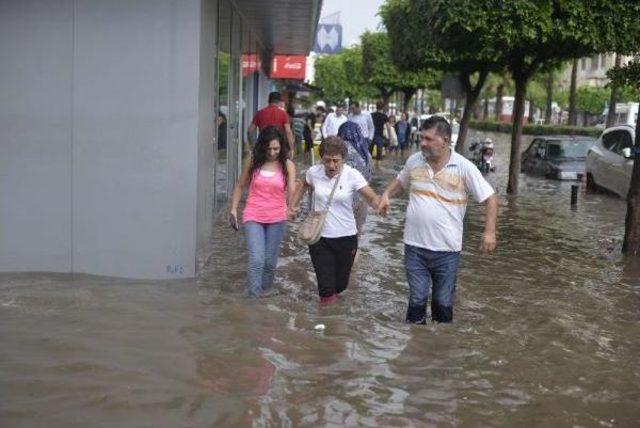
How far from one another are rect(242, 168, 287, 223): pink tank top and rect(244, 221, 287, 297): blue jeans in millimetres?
64

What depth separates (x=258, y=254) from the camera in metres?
7.95

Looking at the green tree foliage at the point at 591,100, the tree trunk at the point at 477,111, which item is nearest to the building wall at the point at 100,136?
the green tree foliage at the point at 591,100

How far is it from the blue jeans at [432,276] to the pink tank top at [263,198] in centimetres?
151

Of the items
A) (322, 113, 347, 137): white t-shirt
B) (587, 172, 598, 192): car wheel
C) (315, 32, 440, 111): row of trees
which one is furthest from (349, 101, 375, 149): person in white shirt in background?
(315, 32, 440, 111): row of trees

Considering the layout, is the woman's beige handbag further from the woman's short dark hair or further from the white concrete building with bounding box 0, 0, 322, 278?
the white concrete building with bounding box 0, 0, 322, 278

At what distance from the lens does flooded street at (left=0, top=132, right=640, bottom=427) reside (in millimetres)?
5234

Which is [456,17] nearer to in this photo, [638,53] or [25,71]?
[638,53]

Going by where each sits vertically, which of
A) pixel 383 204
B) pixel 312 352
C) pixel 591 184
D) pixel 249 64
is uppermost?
pixel 249 64

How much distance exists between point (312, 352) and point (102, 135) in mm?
3328

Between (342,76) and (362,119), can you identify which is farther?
(342,76)

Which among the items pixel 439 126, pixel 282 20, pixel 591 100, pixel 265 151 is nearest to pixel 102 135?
pixel 265 151

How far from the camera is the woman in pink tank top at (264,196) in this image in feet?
25.9

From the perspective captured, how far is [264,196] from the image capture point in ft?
25.9

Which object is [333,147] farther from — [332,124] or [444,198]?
[332,124]
